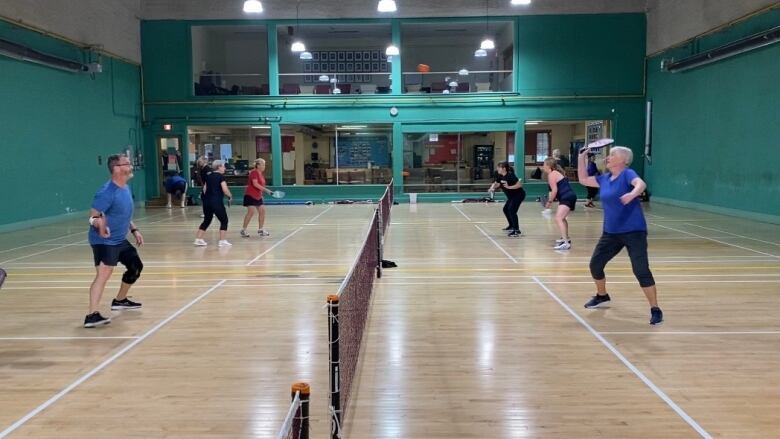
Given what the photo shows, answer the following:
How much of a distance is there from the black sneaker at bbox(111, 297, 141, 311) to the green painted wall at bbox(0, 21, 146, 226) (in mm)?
12083

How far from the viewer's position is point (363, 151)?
1142 inches

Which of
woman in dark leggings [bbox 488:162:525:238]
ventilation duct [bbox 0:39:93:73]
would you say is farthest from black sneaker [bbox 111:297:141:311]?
ventilation duct [bbox 0:39:93:73]

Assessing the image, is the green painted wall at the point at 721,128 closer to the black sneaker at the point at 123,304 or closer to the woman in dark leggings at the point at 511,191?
the woman in dark leggings at the point at 511,191

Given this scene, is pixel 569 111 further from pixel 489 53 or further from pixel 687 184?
pixel 489 53

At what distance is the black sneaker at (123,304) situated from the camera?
26.7ft

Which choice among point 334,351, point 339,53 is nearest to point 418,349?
point 334,351

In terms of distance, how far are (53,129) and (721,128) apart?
21845 millimetres

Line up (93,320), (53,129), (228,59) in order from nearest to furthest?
(93,320) → (53,129) → (228,59)

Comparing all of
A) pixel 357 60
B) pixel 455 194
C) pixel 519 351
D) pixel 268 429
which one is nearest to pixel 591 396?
pixel 519 351

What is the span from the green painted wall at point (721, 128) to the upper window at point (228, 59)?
17219mm

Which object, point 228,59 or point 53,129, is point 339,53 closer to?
point 228,59

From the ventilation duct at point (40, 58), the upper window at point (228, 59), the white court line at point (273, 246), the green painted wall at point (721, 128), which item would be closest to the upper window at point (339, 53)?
the upper window at point (228, 59)

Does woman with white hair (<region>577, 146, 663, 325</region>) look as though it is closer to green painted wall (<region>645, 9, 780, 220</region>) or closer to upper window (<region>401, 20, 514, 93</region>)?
green painted wall (<region>645, 9, 780, 220</region>)

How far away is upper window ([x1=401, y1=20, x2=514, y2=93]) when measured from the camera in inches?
1187
